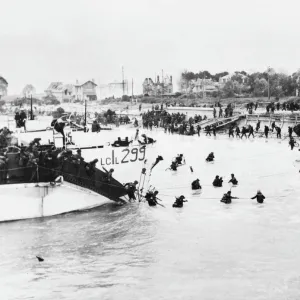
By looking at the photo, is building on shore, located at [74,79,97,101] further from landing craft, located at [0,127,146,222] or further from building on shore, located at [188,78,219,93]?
landing craft, located at [0,127,146,222]

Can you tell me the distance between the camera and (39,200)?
1741cm

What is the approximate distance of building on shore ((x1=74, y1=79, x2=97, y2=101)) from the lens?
429ft

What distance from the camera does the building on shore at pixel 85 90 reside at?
131m

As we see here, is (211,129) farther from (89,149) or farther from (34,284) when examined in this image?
(34,284)

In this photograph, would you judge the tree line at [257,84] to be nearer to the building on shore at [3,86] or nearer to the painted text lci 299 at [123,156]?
the painted text lci 299 at [123,156]

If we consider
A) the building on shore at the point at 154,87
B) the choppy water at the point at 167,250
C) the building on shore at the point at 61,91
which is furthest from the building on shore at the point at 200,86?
the choppy water at the point at 167,250

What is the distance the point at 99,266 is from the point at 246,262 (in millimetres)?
3838

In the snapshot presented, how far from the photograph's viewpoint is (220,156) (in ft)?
103

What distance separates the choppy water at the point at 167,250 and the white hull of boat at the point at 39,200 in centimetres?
39

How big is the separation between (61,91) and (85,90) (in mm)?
8268

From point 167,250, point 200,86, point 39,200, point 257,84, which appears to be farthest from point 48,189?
point 200,86

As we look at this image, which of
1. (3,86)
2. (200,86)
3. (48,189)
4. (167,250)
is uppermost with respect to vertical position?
(3,86)

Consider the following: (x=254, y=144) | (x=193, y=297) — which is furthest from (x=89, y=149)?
(x=254, y=144)

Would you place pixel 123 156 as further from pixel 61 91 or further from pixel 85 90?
pixel 61 91
